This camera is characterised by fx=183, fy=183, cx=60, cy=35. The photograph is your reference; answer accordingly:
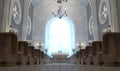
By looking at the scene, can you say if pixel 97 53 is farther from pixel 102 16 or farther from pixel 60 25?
pixel 60 25

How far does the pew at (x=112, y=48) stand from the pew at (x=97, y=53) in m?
0.76

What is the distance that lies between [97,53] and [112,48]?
1.50 m

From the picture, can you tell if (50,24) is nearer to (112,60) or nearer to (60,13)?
(60,13)

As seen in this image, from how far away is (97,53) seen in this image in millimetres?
6434

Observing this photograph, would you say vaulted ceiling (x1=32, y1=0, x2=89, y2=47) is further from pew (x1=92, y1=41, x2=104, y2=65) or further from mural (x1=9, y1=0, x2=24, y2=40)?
pew (x1=92, y1=41, x2=104, y2=65)

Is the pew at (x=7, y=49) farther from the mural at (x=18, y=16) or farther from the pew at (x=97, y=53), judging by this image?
the mural at (x=18, y=16)

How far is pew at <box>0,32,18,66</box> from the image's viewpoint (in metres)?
4.87

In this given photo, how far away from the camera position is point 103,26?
54.4ft

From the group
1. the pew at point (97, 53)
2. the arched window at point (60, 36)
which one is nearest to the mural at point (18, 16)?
the arched window at point (60, 36)

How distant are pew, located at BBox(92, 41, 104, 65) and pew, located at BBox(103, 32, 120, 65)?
758 mm

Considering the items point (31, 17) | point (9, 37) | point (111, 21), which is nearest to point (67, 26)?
point (31, 17)

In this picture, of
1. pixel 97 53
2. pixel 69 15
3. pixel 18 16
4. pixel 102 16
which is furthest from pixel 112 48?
pixel 69 15

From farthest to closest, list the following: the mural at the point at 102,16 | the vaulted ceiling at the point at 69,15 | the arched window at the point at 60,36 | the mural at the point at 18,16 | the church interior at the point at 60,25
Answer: the arched window at the point at 60,36 < the vaulted ceiling at the point at 69,15 < the church interior at the point at 60,25 < the mural at the point at 18,16 < the mural at the point at 102,16

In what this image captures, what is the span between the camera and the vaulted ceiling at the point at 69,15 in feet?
72.4
